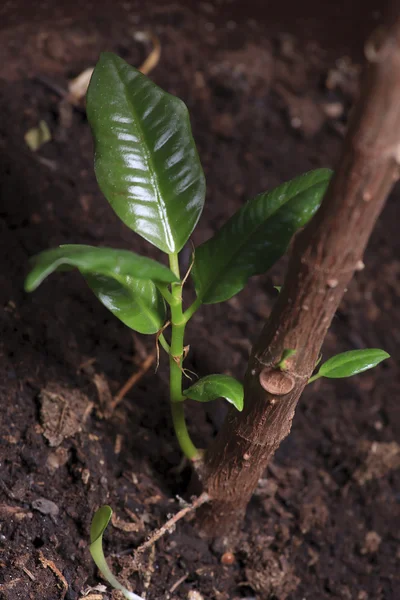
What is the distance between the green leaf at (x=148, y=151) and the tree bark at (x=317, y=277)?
0.22m

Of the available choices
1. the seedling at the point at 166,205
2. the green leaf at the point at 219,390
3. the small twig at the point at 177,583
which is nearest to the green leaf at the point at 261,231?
the seedling at the point at 166,205

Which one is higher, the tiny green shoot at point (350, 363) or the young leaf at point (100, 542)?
the tiny green shoot at point (350, 363)

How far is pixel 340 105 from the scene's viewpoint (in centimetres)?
203

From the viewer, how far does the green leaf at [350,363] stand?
0.98 metres

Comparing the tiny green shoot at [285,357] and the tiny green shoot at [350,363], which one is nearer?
the tiny green shoot at [285,357]

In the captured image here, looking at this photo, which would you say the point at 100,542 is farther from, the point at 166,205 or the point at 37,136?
the point at 37,136

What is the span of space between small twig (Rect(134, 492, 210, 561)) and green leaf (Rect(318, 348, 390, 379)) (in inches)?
11.5

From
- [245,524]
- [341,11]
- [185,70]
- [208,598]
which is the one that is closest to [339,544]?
[245,524]

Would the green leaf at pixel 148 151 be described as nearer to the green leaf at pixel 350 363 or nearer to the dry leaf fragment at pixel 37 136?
the green leaf at pixel 350 363

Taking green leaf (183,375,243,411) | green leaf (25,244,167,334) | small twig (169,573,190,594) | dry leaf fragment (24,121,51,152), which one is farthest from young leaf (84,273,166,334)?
dry leaf fragment (24,121,51,152)

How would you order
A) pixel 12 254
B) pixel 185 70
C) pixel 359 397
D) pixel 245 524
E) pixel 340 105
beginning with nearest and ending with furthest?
pixel 245 524, pixel 12 254, pixel 359 397, pixel 185 70, pixel 340 105

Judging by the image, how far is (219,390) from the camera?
3.01 ft

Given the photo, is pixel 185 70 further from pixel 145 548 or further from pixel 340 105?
pixel 145 548

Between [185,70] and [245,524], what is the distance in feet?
4.06
